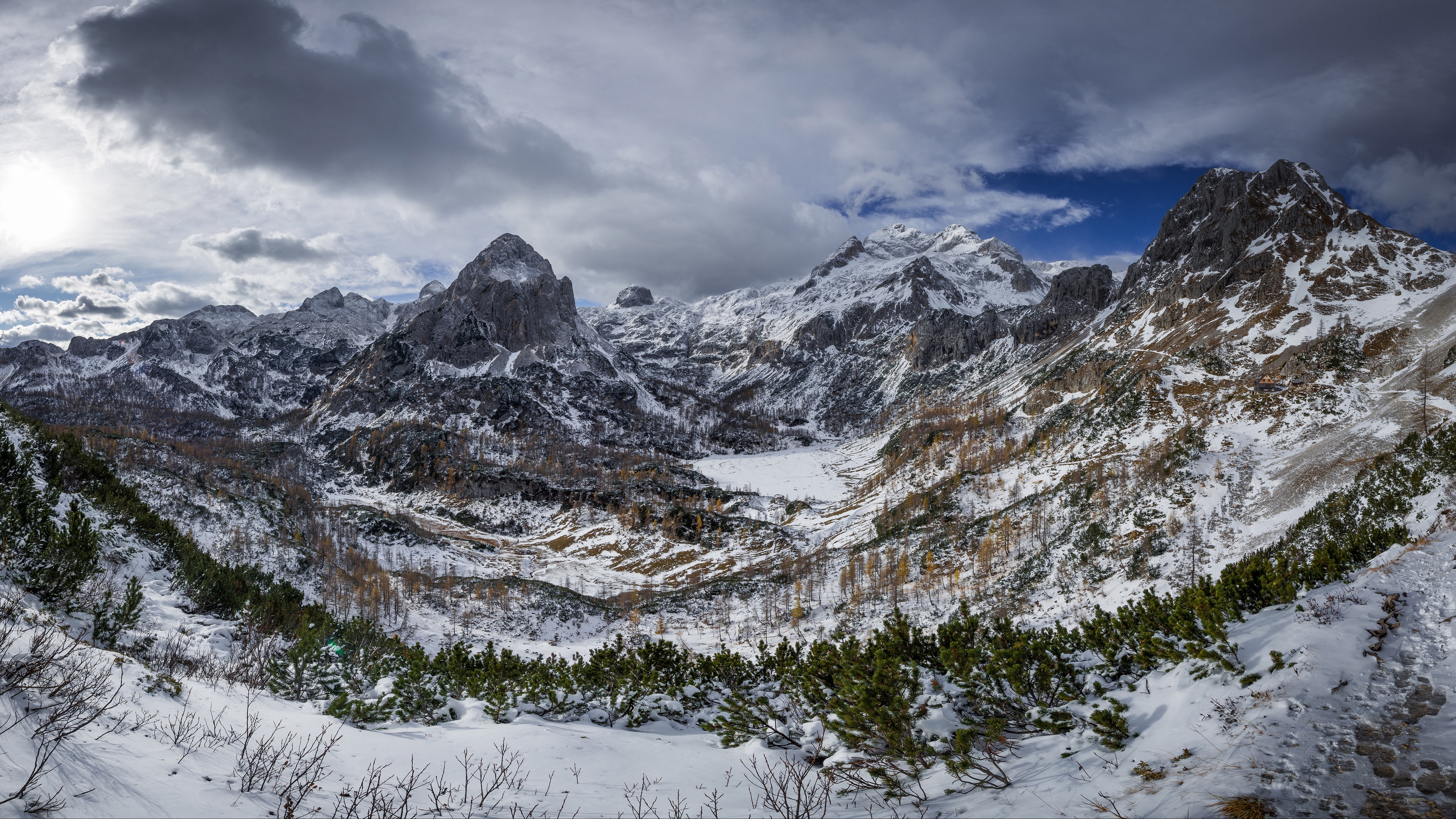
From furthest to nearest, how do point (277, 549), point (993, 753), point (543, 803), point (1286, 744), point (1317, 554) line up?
1. point (277, 549)
2. point (1317, 554)
3. point (993, 753)
4. point (543, 803)
5. point (1286, 744)

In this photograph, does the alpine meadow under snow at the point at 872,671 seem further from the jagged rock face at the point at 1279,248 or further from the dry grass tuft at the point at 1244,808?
the jagged rock face at the point at 1279,248

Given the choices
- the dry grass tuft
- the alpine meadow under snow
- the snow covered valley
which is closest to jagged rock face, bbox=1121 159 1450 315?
the alpine meadow under snow

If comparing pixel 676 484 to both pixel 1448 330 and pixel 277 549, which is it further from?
pixel 1448 330

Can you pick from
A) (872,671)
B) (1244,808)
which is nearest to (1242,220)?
(872,671)

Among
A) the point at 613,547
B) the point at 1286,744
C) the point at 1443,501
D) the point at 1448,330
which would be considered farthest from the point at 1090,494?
the point at 613,547

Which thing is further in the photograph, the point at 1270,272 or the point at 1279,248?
the point at 1279,248

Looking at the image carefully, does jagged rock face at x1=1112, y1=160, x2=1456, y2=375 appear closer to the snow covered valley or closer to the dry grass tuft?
the snow covered valley

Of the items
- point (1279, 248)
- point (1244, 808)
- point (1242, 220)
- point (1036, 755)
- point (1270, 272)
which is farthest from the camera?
point (1242, 220)

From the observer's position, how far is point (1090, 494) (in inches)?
2849

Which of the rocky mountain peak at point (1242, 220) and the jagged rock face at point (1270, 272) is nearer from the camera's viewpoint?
the jagged rock face at point (1270, 272)

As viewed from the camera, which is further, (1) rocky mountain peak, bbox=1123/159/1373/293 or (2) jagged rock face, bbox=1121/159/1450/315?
(1) rocky mountain peak, bbox=1123/159/1373/293

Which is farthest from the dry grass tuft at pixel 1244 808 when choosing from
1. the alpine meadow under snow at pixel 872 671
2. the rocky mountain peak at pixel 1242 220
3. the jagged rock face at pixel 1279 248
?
the rocky mountain peak at pixel 1242 220

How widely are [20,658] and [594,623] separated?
82.8 metres

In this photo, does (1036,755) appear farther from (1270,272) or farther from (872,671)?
(1270,272)
